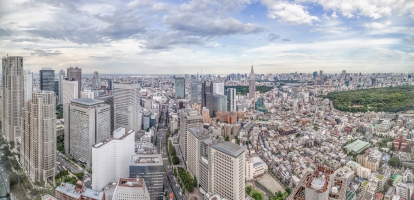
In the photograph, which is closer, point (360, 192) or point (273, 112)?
point (360, 192)

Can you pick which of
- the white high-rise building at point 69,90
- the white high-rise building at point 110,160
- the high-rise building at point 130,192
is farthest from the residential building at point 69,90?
the high-rise building at point 130,192

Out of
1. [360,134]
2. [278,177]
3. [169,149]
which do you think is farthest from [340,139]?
[169,149]

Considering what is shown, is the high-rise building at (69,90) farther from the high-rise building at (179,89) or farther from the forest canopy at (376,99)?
the forest canopy at (376,99)

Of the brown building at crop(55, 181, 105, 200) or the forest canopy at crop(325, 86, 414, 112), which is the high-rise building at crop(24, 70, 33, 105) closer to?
the brown building at crop(55, 181, 105, 200)

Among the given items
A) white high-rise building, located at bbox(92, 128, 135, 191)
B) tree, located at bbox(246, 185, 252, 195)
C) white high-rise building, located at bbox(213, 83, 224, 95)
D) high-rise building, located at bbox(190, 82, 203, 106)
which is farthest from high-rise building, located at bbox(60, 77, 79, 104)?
tree, located at bbox(246, 185, 252, 195)

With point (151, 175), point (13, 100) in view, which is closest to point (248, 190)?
point (151, 175)

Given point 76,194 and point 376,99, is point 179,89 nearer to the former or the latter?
point 376,99

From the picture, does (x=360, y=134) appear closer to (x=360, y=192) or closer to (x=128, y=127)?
(x=360, y=192)
